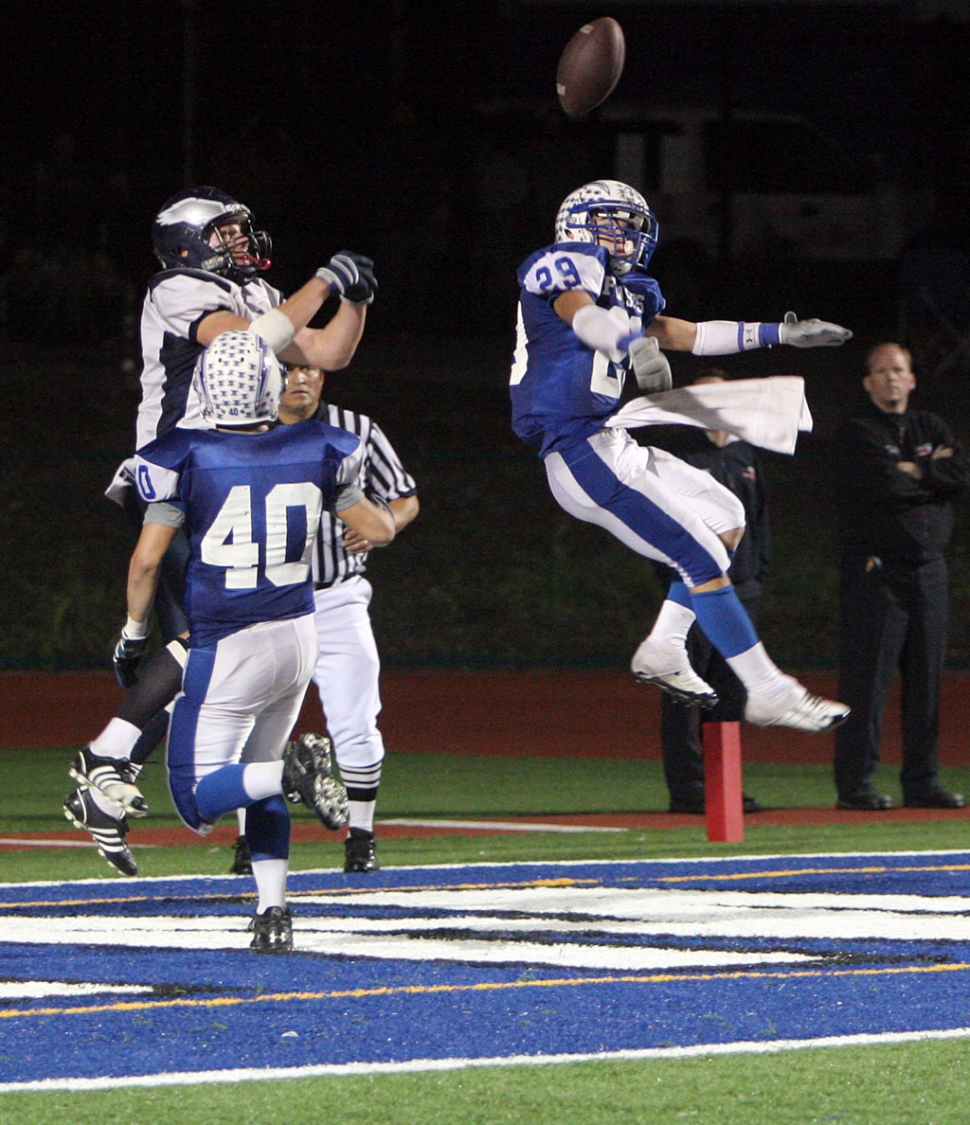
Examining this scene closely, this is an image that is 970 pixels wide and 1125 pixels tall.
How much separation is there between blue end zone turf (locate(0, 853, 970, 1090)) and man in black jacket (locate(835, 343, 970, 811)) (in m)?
2.34

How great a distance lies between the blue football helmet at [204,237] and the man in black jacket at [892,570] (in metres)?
4.08

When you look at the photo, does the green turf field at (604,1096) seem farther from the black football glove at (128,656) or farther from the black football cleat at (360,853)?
the black football cleat at (360,853)

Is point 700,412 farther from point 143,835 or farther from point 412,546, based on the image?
point 412,546

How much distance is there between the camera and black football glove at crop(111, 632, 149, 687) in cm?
782

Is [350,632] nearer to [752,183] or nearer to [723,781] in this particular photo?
[723,781]

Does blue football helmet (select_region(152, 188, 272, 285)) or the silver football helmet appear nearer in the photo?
the silver football helmet

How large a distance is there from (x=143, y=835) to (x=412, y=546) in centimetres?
1128

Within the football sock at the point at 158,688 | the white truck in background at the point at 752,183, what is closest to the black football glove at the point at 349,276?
the football sock at the point at 158,688

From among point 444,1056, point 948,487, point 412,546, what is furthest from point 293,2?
point 444,1056

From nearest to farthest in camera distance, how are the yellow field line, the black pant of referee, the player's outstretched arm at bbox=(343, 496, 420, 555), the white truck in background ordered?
the yellow field line < the player's outstretched arm at bbox=(343, 496, 420, 555) < the black pant of referee < the white truck in background

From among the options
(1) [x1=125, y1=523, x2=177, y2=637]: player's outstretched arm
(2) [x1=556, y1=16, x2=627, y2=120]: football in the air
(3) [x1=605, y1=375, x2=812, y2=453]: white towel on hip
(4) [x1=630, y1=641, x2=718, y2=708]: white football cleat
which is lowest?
(4) [x1=630, y1=641, x2=718, y2=708]: white football cleat

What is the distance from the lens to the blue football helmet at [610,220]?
24.7 ft

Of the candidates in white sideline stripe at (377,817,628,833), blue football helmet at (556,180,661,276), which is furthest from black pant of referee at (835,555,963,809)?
blue football helmet at (556,180,661,276)

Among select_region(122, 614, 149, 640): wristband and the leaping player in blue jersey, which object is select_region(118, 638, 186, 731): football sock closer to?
select_region(122, 614, 149, 640): wristband
